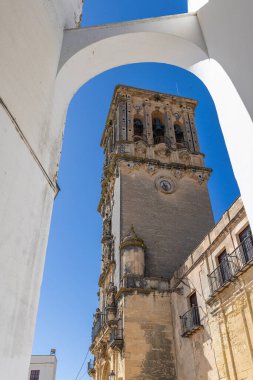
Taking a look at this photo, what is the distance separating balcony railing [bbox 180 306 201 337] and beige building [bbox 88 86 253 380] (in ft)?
0.12

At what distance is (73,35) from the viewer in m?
4.04

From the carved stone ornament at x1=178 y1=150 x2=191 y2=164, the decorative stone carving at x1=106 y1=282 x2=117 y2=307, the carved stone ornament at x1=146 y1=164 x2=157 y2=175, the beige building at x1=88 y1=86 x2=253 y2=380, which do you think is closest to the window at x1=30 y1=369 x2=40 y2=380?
the beige building at x1=88 y1=86 x2=253 y2=380

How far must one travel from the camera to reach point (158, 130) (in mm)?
23656

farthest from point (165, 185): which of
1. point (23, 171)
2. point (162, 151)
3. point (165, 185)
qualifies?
point (23, 171)

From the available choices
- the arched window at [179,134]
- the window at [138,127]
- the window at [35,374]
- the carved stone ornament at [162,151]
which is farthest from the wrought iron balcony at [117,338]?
the window at [35,374]

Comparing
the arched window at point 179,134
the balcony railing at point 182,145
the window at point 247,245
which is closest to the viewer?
the window at point 247,245

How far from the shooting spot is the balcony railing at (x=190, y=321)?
39.9 ft

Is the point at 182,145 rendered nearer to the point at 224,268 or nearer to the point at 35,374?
the point at 224,268

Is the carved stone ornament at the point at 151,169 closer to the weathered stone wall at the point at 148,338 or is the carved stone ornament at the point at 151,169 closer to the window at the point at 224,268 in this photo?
the weathered stone wall at the point at 148,338

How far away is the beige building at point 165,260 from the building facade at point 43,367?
54.9 feet

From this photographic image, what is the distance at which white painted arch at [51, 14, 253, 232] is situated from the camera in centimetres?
364

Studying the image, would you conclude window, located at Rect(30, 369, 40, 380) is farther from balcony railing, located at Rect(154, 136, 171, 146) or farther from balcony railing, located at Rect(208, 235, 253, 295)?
balcony railing, located at Rect(208, 235, 253, 295)

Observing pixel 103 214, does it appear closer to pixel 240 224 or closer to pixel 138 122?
pixel 138 122

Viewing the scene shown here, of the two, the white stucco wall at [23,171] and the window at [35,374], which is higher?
the window at [35,374]
